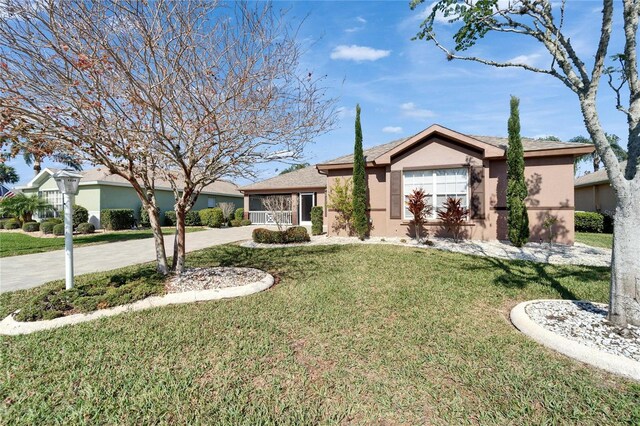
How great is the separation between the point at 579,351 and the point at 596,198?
24.0 m

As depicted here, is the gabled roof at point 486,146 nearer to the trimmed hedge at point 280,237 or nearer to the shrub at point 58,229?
the trimmed hedge at point 280,237

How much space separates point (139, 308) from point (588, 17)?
349 inches

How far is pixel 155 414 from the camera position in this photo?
2412 mm

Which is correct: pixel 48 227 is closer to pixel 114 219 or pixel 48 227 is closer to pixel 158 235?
pixel 114 219

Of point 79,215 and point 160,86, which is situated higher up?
point 160,86

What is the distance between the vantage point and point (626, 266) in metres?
3.63

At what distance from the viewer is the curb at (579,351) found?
2.89m

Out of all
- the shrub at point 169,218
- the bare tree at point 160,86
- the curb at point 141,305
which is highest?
the bare tree at point 160,86

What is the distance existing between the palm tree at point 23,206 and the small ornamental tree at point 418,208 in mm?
23863

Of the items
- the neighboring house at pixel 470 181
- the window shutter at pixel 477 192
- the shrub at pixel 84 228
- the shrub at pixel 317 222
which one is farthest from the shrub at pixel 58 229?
the window shutter at pixel 477 192

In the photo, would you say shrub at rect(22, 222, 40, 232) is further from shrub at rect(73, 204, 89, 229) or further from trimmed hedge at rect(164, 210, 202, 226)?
trimmed hedge at rect(164, 210, 202, 226)

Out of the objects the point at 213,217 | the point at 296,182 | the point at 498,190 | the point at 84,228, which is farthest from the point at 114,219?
the point at 498,190

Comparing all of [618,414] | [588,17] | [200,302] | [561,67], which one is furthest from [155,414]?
[588,17]

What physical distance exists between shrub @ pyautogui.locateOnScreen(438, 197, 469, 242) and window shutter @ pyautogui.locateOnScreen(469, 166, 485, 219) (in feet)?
0.93
